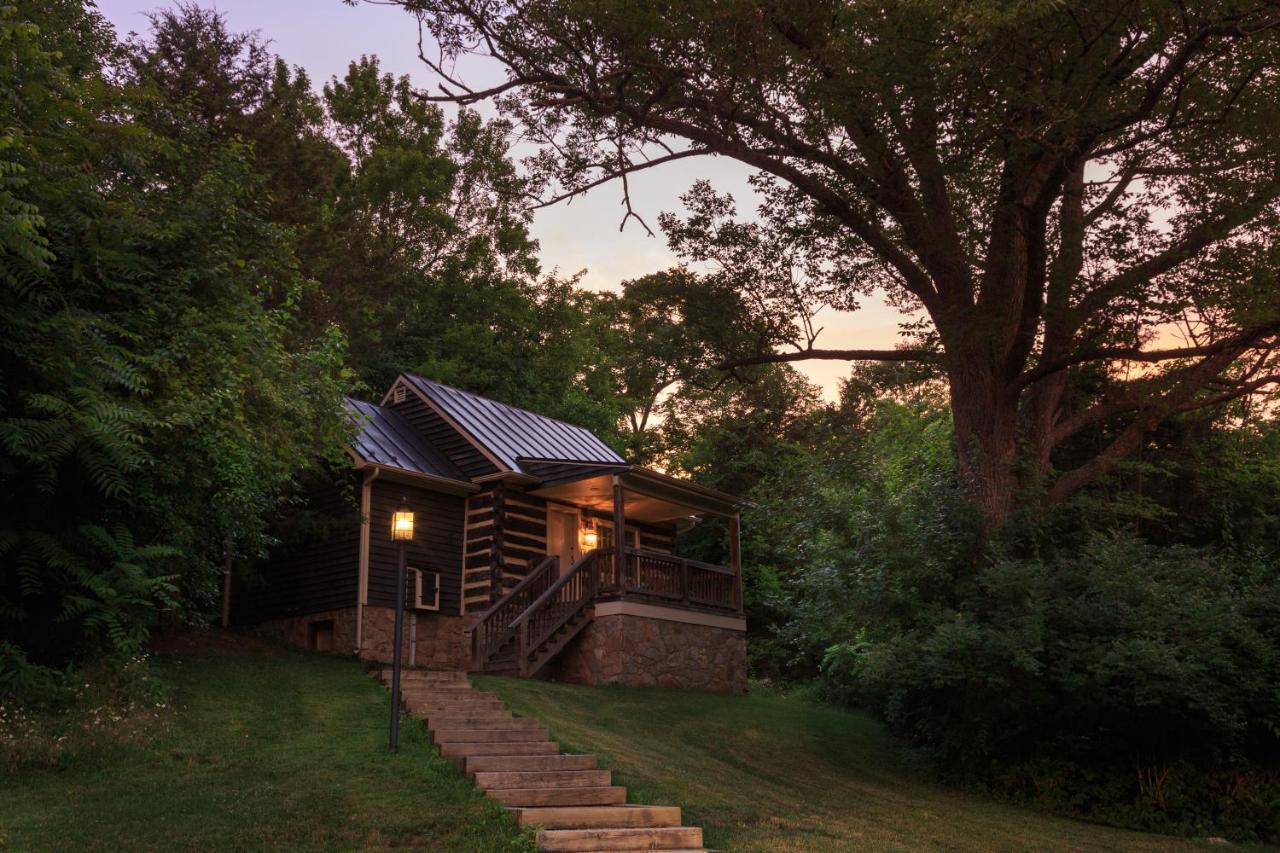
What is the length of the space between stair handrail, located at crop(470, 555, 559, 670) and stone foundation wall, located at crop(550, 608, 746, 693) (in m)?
1.31

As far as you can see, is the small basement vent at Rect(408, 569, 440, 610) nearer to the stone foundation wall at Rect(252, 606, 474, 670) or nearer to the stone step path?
the stone foundation wall at Rect(252, 606, 474, 670)

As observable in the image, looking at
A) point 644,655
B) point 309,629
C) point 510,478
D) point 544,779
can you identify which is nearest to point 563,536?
point 510,478

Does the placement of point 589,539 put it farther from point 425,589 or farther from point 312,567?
point 312,567

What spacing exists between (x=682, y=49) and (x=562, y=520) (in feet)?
37.9

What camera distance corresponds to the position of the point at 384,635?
1931 centimetres

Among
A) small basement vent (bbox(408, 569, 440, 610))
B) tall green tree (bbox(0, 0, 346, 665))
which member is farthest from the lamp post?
small basement vent (bbox(408, 569, 440, 610))

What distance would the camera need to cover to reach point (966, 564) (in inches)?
574

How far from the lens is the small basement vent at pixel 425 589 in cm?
1989

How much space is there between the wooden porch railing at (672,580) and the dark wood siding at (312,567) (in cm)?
467

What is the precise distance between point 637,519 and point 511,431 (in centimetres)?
337

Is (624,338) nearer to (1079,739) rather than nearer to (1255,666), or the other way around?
(1079,739)

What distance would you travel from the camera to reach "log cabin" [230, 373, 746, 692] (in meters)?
19.2

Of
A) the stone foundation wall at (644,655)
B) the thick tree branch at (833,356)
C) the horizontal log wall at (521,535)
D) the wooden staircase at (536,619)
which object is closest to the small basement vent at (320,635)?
the wooden staircase at (536,619)

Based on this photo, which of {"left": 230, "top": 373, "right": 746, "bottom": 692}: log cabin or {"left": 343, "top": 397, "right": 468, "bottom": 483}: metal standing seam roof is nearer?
{"left": 230, "top": 373, "right": 746, "bottom": 692}: log cabin
